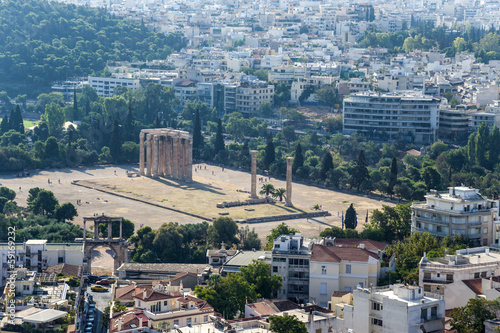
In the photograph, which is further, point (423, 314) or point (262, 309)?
point (262, 309)

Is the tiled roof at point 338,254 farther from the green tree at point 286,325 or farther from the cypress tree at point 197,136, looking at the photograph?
the cypress tree at point 197,136

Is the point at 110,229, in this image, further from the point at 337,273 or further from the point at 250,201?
the point at 250,201

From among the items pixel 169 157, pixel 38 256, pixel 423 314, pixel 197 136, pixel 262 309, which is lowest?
pixel 169 157

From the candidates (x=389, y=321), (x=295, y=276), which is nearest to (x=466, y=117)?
(x=295, y=276)

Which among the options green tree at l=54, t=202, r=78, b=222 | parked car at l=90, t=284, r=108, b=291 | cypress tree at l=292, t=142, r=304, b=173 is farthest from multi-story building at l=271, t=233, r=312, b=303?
cypress tree at l=292, t=142, r=304, b=173

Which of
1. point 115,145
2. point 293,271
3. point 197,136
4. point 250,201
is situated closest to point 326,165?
point 250,201

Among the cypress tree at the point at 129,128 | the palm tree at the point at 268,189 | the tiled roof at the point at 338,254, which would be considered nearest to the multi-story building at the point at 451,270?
the tiled roof at the point at 338,254
